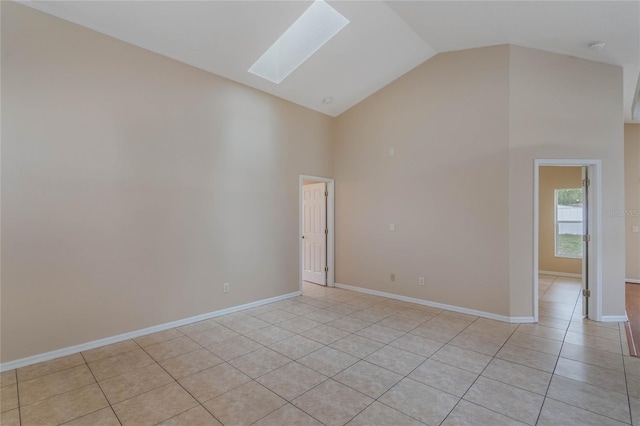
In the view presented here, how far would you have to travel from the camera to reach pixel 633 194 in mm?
6043

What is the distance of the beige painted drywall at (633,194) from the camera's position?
19.7 ft

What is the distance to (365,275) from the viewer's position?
551 centimetres

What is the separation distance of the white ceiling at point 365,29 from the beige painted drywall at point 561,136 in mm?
234

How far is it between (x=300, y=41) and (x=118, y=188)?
3027 mm

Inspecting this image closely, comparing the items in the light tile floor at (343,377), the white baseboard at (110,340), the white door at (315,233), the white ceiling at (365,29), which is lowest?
the light tile floor at (343,377)

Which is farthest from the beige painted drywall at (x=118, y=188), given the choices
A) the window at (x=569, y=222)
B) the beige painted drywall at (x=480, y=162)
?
the window at (x=569, y=222)

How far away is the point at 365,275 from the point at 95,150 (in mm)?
4375

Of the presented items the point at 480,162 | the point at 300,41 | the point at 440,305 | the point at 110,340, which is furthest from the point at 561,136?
the point at 110,340

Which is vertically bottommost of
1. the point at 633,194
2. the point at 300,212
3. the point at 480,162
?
the point at 300,212

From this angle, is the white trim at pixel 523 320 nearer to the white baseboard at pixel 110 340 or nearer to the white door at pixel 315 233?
the white door at pixel 315 233

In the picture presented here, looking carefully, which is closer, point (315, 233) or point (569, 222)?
point (315, 233)

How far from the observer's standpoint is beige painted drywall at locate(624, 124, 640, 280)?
6.00 meters

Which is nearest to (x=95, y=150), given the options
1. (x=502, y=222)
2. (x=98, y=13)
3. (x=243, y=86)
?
(x=98, y=13)

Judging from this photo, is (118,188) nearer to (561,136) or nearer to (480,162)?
(480,162)
